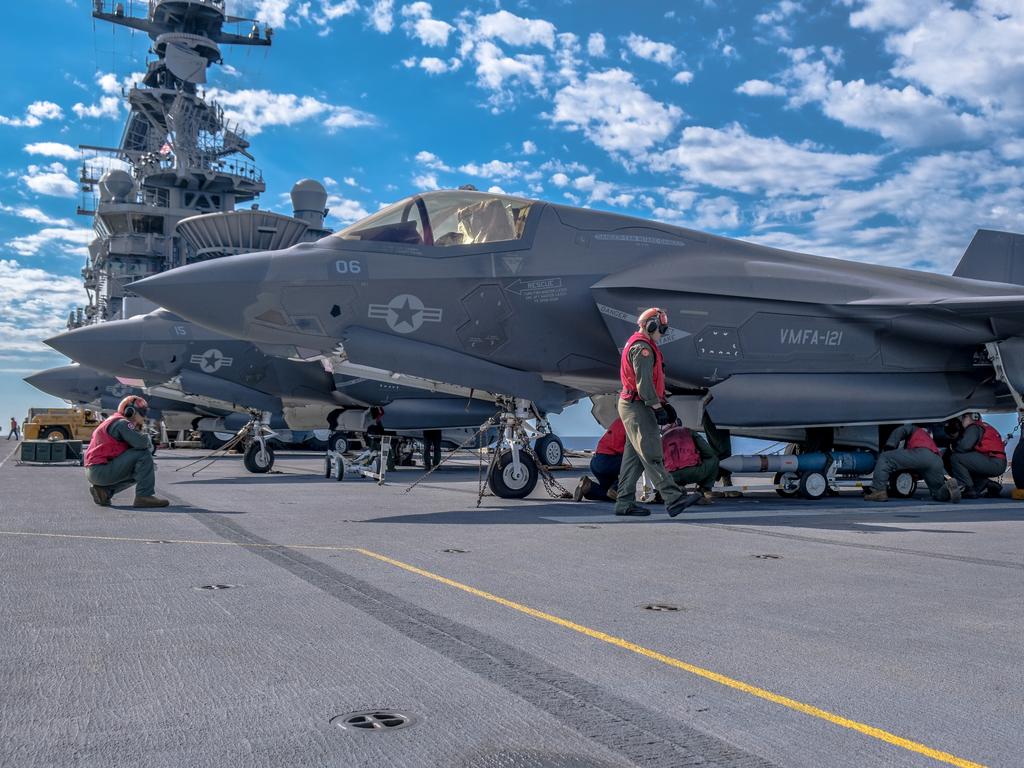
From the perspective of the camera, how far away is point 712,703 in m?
2.51

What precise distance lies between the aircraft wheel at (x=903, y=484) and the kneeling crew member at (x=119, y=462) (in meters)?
8.41

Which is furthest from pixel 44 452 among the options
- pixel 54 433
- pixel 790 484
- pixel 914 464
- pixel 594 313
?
pixel 914 464

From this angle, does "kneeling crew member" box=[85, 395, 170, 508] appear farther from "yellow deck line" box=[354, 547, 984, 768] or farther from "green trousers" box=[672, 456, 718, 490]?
"yellow deck line" box=[354, 547, 984, 768]

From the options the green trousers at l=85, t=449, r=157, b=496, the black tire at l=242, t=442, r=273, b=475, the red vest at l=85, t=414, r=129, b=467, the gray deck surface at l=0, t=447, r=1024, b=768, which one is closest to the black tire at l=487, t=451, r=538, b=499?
the gray deck surface at l=0, t=447, r=1024, b=768

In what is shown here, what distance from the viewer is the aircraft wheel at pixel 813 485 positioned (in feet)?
33.3

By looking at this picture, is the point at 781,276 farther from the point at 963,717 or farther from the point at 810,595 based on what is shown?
the point at 963,717

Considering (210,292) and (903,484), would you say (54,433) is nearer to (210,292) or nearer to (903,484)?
(210,292)

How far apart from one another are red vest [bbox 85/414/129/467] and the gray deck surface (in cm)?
292

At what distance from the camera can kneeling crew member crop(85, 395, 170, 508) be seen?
30.1 feet

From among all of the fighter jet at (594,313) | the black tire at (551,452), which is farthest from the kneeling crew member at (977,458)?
the black tire at (551,452)

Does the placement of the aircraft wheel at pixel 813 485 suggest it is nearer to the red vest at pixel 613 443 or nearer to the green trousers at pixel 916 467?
the green trousers at pixel 916 467

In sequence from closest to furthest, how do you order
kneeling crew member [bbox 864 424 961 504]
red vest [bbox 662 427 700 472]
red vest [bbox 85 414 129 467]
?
red vest [bbox 85 414 129 467] → red vest [bbox 662 427 700 472] → kneeling crew member [bbox 864 424 961 504]

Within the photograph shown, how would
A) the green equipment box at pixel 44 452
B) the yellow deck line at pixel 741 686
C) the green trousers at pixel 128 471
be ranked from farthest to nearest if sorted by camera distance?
the green equipment box at pixel 44 452
the green trousers at pixel 128 471
the yellow deck line at pixel 741 686

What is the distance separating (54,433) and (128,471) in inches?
1135
